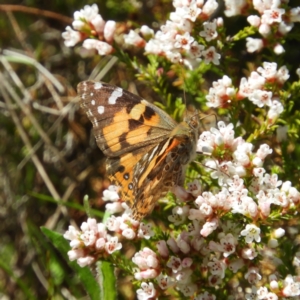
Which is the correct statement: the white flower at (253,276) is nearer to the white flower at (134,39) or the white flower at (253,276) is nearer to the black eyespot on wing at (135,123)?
the black eyespot on wing at (135,123)

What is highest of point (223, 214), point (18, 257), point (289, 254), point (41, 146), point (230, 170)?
point (230, 170)

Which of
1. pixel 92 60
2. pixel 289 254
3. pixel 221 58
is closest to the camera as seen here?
pixel 289 254

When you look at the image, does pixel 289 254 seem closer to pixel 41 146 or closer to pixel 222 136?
pixel 222 136

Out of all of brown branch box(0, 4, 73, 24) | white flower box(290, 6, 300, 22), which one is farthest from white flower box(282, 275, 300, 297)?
brown branch box(0, 4, 73, 24)

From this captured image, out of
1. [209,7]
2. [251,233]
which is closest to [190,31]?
[209,7]

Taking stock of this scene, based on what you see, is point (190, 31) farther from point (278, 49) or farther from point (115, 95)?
point (115, 95)

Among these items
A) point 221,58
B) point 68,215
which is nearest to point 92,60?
point 68,215
